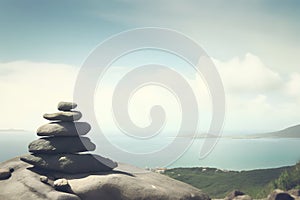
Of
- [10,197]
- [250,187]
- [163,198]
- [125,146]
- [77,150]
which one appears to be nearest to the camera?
[10,197]

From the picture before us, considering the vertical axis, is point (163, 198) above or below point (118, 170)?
below

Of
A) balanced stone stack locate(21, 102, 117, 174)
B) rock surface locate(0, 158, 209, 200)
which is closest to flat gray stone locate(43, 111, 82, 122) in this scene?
balanced stone stack locate(21, 102, 117, 174)

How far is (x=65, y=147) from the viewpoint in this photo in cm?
2645

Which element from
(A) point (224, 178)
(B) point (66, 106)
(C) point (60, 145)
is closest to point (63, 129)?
(C) point (60, 145)

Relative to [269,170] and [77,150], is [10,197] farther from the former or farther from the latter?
[269,170]

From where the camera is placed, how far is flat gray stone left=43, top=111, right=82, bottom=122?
26.8m

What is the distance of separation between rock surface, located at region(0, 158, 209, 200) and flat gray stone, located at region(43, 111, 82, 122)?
383 cm

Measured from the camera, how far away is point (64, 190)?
23.9 m

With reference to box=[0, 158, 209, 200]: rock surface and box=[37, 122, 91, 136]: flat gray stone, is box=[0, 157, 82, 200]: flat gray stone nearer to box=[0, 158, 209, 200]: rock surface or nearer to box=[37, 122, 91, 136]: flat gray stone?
box=[0, 158, 209, 200]: rock surface

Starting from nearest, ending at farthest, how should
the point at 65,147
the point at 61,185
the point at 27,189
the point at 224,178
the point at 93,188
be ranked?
1. the point at 27,189
2. the point at 61,185
3. the point at 93,188
4. the point at 65,147
5. the point at 224,178

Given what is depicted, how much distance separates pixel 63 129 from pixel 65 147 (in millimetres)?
1277

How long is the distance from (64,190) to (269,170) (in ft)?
175

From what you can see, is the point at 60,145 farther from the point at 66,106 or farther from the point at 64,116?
the point at 66,106

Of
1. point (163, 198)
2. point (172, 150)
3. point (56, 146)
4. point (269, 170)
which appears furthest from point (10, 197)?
point (269, 170)
